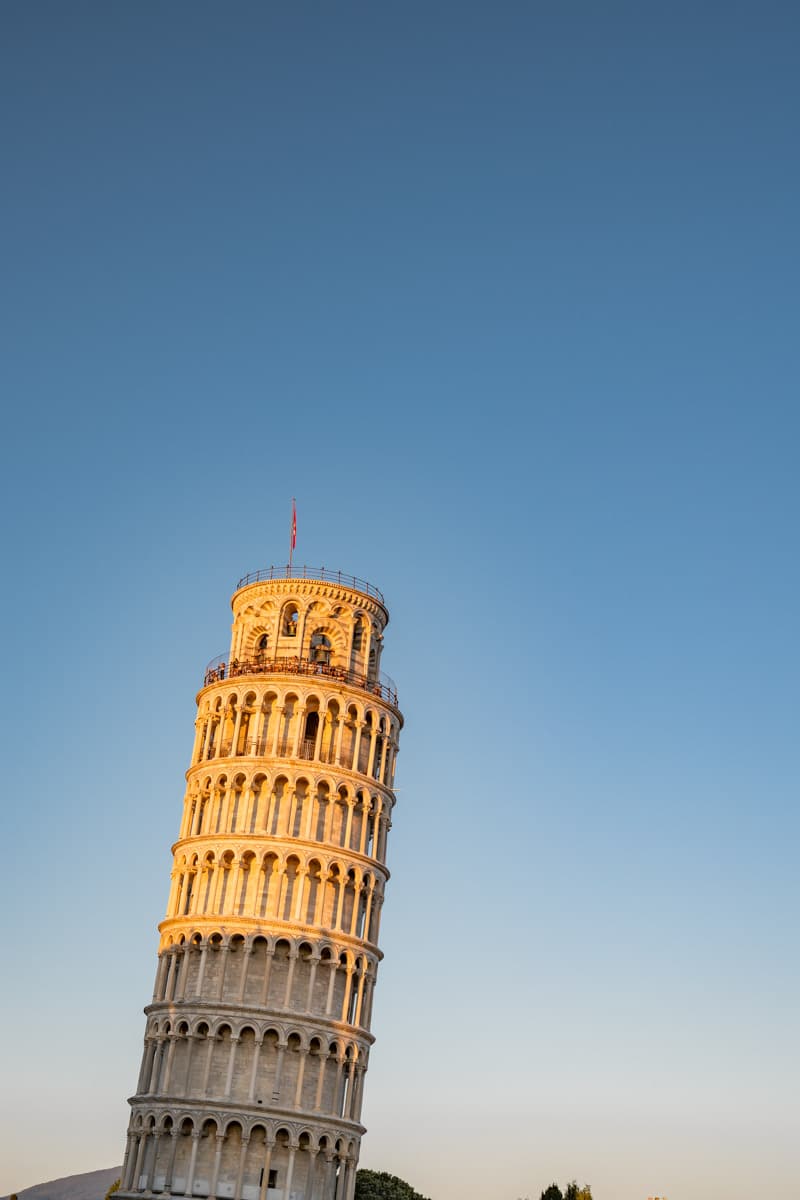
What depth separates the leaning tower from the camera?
75.2m

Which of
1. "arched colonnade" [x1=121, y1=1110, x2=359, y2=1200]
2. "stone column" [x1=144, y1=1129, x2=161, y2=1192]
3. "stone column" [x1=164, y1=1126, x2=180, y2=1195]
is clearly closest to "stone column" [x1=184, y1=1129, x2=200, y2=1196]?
"arched colonnade" [x1=121, y1=1110, x2=359, y2=1200]

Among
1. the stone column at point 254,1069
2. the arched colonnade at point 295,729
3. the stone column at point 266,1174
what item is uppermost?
the arched colonnade at point 295,729

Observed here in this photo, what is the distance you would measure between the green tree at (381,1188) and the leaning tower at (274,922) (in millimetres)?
32368

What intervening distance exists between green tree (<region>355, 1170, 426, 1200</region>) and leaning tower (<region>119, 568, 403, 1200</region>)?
32.4 m

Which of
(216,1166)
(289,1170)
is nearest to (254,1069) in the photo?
(216,1166)

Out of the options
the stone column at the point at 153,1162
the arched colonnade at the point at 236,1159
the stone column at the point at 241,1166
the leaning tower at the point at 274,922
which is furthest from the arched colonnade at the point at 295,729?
the stone column at the point at 153,1162

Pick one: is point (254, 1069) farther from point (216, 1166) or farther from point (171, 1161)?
point (171, 1161)

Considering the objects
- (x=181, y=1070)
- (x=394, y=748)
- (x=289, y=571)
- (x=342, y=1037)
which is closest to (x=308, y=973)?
(x=342, y=1037)

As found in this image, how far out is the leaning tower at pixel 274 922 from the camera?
75.2 metres

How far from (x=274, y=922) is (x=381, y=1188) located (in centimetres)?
4265

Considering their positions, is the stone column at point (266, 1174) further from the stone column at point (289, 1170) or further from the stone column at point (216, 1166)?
→ the stone column at point (216, 1166)

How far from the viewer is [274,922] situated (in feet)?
258

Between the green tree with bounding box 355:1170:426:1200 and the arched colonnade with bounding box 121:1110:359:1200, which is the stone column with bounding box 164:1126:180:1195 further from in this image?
the green tree with bounding box 355:1170:426:1200

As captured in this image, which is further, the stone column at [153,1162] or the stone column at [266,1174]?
the stone column at [153,1162]
